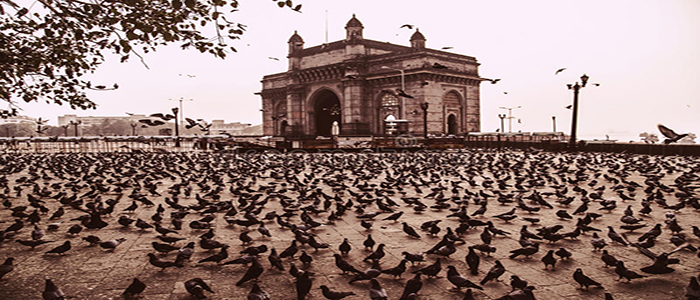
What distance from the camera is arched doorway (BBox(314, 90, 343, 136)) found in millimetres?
52097

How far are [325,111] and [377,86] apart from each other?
433 inches

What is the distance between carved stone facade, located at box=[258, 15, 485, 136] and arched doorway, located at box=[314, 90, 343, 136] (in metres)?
0.13

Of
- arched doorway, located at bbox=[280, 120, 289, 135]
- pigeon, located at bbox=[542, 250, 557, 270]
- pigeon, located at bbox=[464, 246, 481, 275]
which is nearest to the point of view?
pigeon, located at bbox=[464, 246, 481, 275]

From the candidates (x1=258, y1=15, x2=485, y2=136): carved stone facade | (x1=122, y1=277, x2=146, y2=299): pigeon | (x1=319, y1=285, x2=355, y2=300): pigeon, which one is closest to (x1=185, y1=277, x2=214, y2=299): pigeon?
(x1=122, y1=277, x2=146, y2=299): pigeon

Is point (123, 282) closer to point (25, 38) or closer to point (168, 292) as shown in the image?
point (168, 292)

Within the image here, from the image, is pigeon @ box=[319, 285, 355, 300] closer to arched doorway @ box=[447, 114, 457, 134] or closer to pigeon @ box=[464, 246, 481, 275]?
pigeon @ box=[464, 246, 481, 275]

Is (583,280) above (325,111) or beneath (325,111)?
beneath

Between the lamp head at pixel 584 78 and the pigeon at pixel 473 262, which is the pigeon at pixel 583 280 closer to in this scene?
the pigeon at pixel 473 262

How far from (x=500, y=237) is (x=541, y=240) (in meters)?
0.51

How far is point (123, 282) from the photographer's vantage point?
4191mm

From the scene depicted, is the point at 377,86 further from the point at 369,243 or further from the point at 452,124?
the point at 369,243

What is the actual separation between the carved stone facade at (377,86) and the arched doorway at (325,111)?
0.13m

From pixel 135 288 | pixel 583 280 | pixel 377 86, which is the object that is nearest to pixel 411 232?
pixel 583 280

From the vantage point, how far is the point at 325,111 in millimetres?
54875
